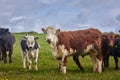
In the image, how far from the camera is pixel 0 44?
30234mm

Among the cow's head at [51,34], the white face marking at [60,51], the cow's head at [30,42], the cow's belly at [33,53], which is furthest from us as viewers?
the cow's belly at [33,53]

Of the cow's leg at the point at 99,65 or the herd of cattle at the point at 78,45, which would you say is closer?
the herd of cattle at the point at 78,45

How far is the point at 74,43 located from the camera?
22281 mm

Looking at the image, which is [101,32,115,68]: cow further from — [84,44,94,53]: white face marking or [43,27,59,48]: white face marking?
[43,27,59,48]: white face marking

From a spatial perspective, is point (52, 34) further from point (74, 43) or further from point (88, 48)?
point (88, 48)

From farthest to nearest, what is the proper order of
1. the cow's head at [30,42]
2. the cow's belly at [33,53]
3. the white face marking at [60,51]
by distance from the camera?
the cow's belly at [33,53] < the cow's head at [30,42] < the white face marking at [60,51]

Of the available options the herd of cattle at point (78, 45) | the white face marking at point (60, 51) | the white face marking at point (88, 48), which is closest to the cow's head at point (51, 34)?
the herd of cattle at point (78, 45)

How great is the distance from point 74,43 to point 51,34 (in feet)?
4.76

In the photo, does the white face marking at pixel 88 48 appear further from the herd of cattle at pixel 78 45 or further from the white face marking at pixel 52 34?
the white face marking at pixel 52 34

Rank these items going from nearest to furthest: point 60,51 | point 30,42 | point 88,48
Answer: point 60,51, point 88,48, point 30,42

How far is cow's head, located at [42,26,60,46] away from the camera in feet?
71.7

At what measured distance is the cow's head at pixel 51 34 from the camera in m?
Answer: 21.8

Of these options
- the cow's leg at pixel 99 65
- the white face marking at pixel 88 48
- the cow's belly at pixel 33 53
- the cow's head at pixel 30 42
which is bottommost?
the cow's leg at pixel 99 65

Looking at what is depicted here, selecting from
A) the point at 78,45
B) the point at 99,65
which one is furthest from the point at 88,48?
the point at 99,65
